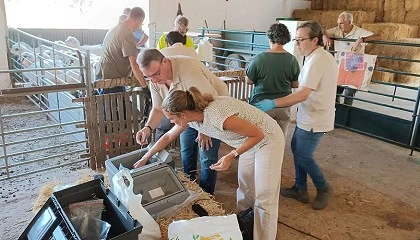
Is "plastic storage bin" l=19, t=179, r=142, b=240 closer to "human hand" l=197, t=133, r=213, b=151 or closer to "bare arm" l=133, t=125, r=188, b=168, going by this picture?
"bare arm" l=133, t=125, r=188, b=168

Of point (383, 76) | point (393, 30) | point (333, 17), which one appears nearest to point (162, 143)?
point (383, 76)

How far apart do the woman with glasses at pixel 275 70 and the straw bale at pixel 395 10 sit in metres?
7.47

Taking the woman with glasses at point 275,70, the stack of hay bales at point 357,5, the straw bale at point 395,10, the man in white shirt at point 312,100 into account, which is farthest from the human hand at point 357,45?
the straw bale at point 395,10

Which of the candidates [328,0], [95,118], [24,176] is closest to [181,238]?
[95,118]

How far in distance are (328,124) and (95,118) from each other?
6.36ft

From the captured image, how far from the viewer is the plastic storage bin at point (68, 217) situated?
5.12 feet

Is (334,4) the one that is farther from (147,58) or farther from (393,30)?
(147,58)

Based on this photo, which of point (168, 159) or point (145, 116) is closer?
point (168, 159)

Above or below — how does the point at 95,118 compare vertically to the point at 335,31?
below

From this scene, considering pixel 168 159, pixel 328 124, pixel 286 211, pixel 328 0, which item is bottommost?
pixel 286 211

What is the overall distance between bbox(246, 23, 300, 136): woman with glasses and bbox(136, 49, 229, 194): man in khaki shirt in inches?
19.0

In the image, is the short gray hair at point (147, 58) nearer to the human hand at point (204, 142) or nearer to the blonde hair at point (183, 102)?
the blonde hair at point (183, 102)

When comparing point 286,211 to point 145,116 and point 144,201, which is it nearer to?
point 144,201

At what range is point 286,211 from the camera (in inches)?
106
